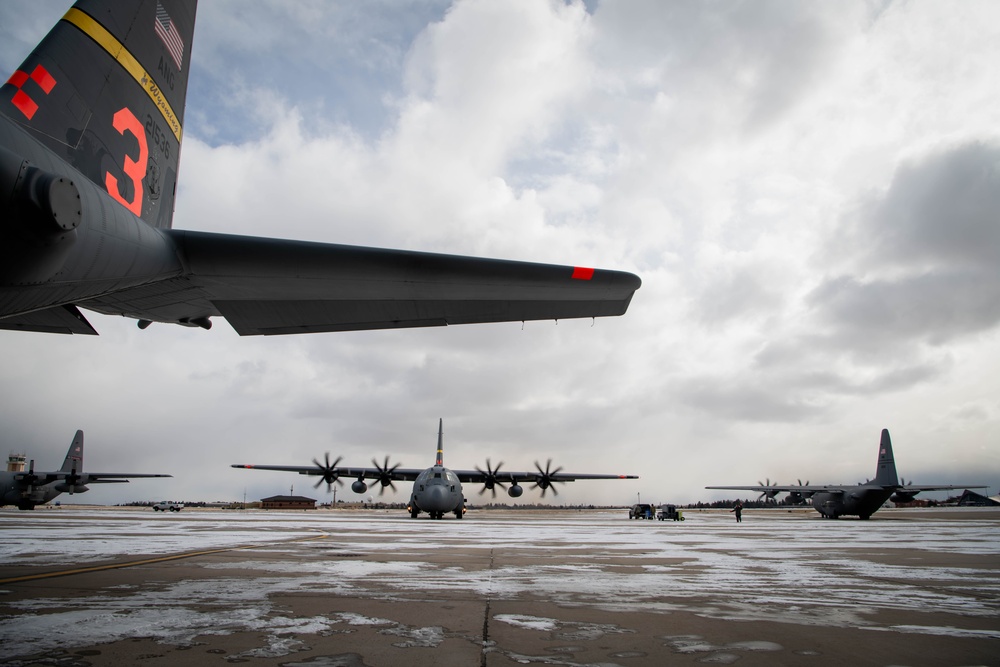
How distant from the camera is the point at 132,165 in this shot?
556 centimetres

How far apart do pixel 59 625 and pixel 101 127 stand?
4.15 meters

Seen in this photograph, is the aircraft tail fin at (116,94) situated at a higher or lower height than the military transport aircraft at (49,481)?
higher

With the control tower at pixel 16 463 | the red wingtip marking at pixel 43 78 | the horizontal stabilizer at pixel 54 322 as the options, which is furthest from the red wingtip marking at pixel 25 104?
the control tower at pixel 16 463

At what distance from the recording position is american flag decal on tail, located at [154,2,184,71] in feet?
19.1

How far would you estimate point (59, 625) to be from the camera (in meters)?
3.82

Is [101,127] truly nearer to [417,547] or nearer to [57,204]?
[57,204]

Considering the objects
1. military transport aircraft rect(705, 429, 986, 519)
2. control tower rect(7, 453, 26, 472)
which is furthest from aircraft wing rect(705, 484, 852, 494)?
control tower rect(7, 453, 26, 472)

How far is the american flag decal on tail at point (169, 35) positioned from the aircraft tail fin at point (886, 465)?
49.7m

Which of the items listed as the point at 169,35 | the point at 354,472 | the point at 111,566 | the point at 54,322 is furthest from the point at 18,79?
the point at 354,472

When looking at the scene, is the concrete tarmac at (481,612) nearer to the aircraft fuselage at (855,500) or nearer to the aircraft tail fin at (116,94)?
the aircraft tail fin at (116,94)

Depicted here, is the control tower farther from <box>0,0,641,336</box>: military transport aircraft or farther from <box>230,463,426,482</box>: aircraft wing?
<box>0,0,641,336</box>: military transport aircraft

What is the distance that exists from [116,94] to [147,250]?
203 centimetres

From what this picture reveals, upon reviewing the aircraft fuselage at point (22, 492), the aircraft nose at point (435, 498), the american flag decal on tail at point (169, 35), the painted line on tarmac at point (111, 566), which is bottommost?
the aircraft fuselage at point (22, 492)

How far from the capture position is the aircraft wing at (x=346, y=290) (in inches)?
193
